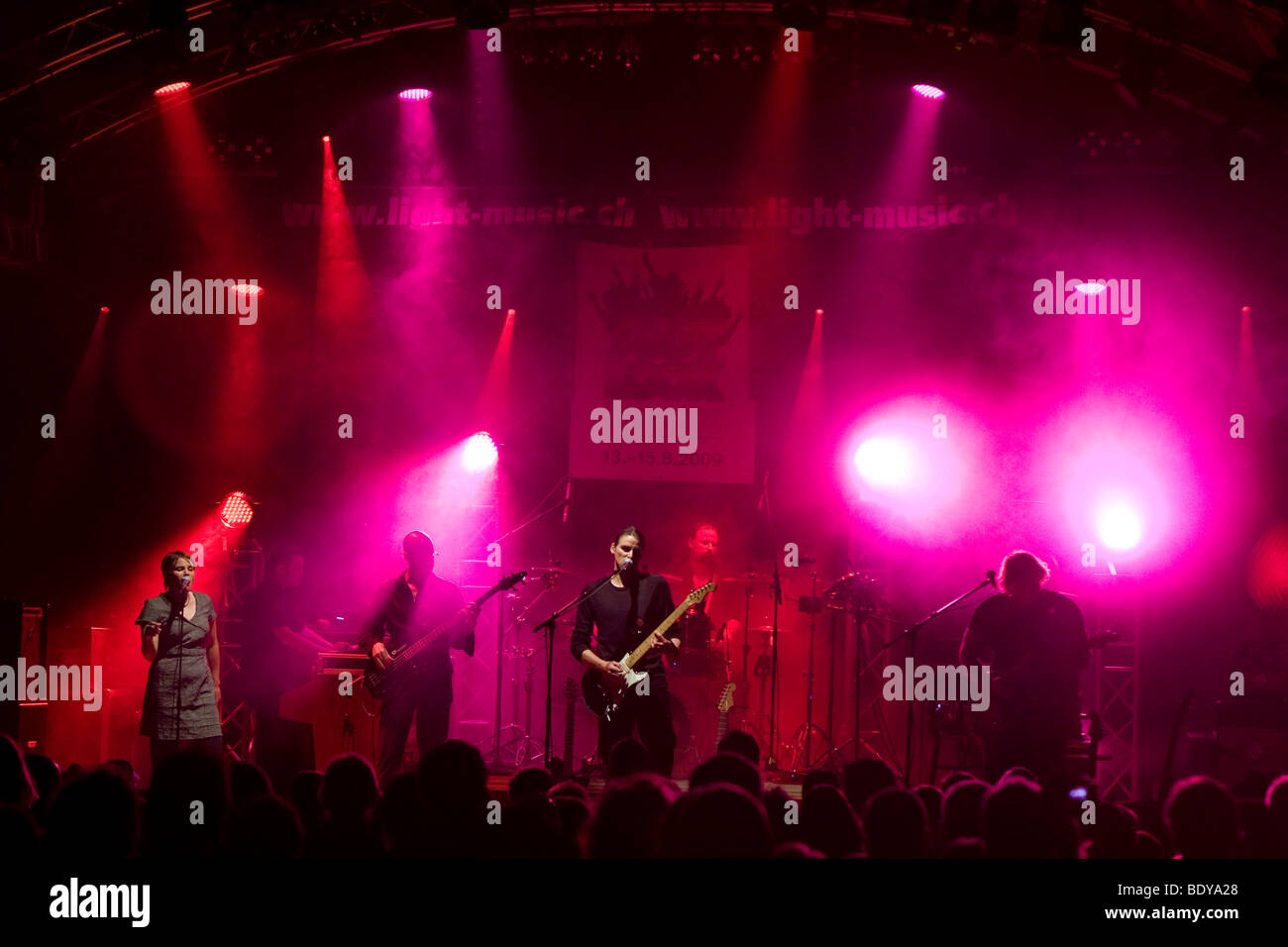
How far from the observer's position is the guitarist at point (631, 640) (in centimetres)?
672

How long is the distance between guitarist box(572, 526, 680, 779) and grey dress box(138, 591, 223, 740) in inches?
92.2

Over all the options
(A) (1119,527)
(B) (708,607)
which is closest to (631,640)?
(B) (708,607)

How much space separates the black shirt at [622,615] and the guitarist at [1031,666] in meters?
2.04

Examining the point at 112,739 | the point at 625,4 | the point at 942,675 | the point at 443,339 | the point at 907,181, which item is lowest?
the point at 112,739

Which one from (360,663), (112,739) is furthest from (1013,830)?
(112,739)

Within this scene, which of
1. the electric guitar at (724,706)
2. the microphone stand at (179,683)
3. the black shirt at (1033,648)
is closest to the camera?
the black shirt at (1033,648)

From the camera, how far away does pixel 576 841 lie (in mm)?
3688
